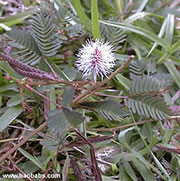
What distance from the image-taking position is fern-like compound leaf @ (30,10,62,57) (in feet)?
2.97

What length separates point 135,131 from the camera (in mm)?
925

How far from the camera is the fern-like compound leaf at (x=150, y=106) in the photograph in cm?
79

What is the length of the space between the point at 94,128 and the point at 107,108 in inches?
6.8

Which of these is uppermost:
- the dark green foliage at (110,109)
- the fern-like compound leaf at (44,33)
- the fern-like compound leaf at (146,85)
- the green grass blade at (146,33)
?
the green grass blade at (146,33)

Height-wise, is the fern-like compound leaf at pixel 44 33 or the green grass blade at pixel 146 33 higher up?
the green grass blade at pixel 146 33

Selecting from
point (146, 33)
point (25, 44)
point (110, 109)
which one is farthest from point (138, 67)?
point (25, 44)

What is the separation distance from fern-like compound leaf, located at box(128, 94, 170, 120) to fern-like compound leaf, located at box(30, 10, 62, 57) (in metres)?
0.31

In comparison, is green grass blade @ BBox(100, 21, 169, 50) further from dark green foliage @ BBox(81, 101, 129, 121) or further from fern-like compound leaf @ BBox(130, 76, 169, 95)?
dark green foliage @ BBox(81, 101, 129, 121)

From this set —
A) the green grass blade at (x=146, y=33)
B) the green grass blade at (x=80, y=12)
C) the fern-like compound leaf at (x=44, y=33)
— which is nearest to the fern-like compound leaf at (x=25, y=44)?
the fern-like compound leaf at (x=44, y=33)

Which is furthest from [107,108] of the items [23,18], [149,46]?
[23,18]

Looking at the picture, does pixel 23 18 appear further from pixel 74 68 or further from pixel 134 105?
pixel 134 105

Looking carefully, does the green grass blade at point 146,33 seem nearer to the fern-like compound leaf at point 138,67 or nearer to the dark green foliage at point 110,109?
the fern-like compound leaf at point 138,67

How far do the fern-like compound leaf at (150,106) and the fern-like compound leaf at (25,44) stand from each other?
13.5 inches

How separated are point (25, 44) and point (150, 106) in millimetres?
442
